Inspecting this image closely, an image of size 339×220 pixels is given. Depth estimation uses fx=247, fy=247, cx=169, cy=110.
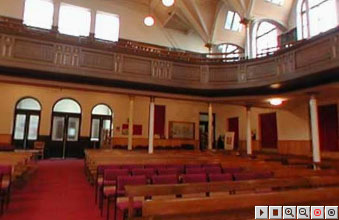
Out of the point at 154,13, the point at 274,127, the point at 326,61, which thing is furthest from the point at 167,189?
the point at 154,13

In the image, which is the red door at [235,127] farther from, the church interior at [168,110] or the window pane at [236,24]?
the window pane at [236,24]

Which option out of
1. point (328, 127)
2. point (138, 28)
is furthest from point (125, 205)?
point (138, 28)

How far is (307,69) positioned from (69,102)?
10.7 metres

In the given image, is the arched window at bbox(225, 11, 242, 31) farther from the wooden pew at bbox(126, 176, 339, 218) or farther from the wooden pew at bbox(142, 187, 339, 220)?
the wooden pew at bbox(142, 187, 339, 220)

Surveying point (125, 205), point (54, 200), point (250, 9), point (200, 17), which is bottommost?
point (54, 200)

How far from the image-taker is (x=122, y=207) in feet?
10.3

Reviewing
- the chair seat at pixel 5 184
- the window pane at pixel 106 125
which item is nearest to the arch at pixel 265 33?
the window pane at pixel 106 125

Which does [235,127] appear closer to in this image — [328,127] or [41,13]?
[328,127]

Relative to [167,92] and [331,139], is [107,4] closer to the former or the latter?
[167,92]

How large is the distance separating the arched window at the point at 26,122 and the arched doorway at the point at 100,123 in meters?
2.62

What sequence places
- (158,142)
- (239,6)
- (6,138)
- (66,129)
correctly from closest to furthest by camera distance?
(239,6) → (6,138) → (66,129) → (158,142)

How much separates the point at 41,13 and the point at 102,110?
216 inches

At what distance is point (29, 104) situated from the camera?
39.3 ft

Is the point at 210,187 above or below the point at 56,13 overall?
below
